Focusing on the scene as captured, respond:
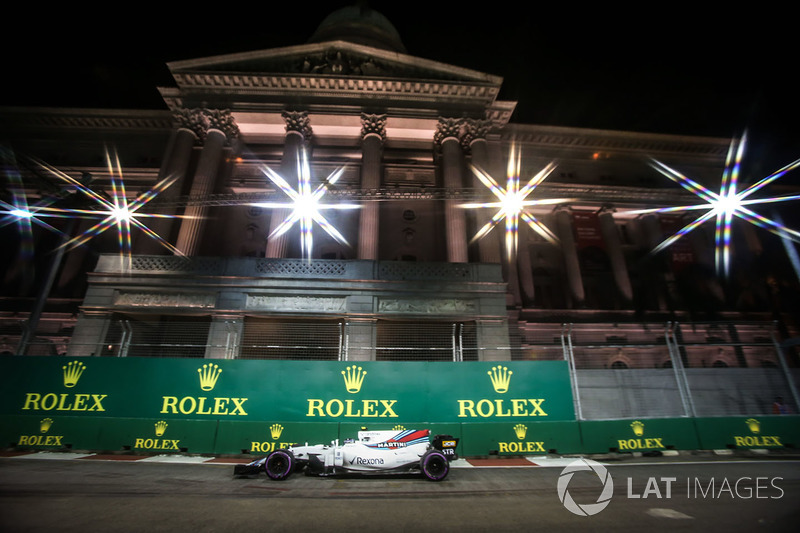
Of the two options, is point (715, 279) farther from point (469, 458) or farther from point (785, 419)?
point (469, 458)

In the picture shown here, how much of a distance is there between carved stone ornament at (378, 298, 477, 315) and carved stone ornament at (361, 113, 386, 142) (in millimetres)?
15296

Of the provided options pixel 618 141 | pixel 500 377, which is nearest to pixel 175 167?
pixel 500 377

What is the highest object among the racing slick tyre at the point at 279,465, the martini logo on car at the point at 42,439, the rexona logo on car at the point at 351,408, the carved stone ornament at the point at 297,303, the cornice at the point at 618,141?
the cornice at the point at 618,141

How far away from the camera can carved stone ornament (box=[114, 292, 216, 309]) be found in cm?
1541

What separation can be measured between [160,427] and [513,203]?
23.2 m

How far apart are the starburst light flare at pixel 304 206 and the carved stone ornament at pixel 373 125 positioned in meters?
4.93

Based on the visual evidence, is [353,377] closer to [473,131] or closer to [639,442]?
[639,442]

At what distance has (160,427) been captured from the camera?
912 centimetres

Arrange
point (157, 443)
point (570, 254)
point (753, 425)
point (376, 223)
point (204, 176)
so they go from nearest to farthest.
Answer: point (157, 443) < point (753, 425) < point (376, 223) < point (204, 176) < point (570, 254)

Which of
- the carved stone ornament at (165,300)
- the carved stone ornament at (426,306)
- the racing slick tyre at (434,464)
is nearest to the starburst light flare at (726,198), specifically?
the carved stone ornament at (426,306)

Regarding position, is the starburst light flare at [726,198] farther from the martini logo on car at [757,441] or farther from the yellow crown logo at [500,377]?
the yellow crown logo at [500,377]

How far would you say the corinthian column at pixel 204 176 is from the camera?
20309 mm

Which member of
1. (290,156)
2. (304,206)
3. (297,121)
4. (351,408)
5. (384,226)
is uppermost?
(297,121)

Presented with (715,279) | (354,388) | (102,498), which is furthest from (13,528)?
(715,279)
